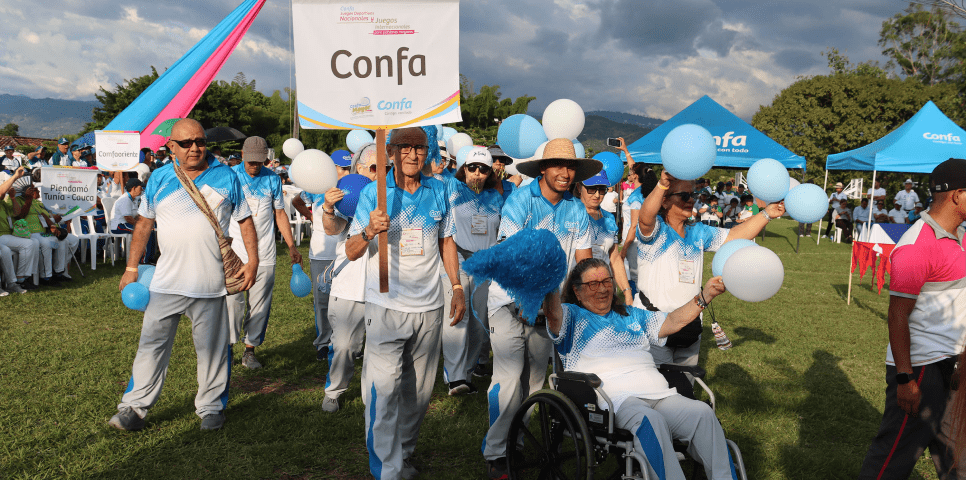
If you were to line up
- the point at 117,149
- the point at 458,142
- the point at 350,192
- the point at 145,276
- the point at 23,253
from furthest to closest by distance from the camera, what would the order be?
the point at 117,149
the point at 23,253
the point at 458,142
the point at 145,276
the point at 350,192

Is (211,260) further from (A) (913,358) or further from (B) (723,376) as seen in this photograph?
(B) (723,376)

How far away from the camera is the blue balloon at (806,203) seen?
347 cm

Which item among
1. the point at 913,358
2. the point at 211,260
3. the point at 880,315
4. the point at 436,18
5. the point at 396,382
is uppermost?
the point at 436,18

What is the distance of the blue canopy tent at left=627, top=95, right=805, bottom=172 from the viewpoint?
48.8ft

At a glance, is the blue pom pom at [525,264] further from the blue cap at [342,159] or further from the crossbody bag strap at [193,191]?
the blue cap at [342,159]

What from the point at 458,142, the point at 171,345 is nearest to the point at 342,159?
the point at 458,142

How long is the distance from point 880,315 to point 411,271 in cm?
803

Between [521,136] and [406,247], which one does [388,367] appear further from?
[521,136]

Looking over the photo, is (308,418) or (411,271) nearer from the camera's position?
(411,271)

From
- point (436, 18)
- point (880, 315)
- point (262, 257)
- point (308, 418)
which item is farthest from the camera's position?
point (880, 315)

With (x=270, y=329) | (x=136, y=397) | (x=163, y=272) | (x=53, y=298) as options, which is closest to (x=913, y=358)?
(x=163, y=272)

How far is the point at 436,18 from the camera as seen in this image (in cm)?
310

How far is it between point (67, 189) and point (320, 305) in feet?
21.9

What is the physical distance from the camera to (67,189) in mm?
9445
